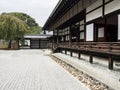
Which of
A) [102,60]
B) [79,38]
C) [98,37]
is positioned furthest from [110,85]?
[79,38]

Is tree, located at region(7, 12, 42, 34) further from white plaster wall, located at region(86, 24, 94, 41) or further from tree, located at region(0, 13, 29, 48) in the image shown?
white plaster wall, located at region(86, 24, 94, 41)

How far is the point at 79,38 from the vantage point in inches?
766

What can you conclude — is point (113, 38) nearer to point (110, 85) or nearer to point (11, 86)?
point (110, 85)

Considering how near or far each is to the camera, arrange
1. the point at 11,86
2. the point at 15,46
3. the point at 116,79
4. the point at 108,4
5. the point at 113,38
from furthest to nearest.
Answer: the point at 15,46
the point at 113,38
the point at 108,4
the point at 11,86
the point at 116,79

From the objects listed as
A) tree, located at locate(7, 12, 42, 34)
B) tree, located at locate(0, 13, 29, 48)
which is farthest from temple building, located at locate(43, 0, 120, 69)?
tree, located at locate(7, 12, 42, 34)

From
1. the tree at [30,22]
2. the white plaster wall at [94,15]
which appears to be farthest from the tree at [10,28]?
the tree at [30,22]

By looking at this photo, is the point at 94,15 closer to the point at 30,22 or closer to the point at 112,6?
the point at 112,6

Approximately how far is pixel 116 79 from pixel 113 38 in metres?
7.44

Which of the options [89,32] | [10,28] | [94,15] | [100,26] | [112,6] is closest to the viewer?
[112,6]

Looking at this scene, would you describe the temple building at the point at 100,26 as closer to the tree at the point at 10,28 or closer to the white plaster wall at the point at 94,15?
the white plaster wall at the point at 94,15

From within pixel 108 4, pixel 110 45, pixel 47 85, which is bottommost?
pixel 47 85

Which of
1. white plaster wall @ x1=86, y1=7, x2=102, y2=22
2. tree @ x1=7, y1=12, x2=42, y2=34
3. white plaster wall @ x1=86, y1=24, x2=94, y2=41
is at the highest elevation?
tree @ x1=7, y1=12, x2=42, y2=34

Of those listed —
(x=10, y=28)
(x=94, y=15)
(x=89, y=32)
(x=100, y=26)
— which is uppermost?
(x=10, y=28)

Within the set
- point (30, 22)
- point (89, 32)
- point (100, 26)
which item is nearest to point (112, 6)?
point (100, 26)
